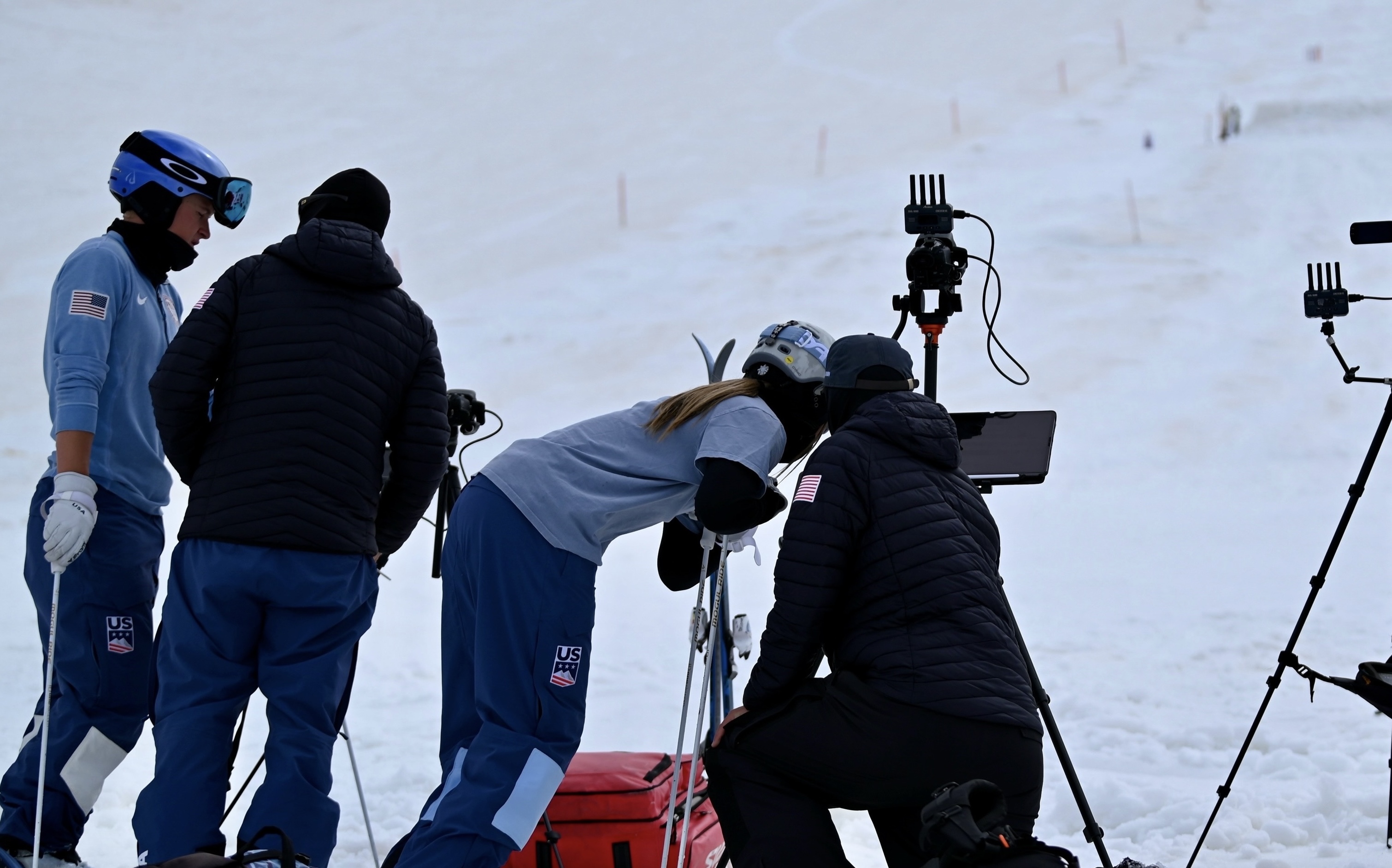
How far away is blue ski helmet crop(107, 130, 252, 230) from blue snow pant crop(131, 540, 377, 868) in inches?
35.2

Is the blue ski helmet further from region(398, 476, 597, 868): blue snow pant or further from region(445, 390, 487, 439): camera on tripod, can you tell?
region(398, 476, 597, 868): blue snow pant

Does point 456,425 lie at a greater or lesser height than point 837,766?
greater

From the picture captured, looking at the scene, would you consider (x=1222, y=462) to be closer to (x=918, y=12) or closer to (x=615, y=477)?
(x=615, y=477)

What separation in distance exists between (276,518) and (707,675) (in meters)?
1.01

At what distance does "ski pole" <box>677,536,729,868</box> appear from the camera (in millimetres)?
2930

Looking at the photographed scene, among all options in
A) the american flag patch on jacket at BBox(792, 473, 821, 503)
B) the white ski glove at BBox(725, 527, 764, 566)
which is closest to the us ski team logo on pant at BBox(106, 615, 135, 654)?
the white ski glove at BBox(725, 527, 764, 566)

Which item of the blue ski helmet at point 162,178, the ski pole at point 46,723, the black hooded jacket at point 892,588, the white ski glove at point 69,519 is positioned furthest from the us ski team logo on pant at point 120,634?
the black hooded jacket at point 892,588

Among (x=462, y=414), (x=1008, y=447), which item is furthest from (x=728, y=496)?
(x=462, y=414)

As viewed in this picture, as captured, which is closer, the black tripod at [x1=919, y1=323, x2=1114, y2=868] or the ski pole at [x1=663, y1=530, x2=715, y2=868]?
the ski pole at [x1=663, y1=530, x2=715, y2=868]

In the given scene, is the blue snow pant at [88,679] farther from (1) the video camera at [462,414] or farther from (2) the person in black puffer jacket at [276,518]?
(1) the video camera at [462,414]

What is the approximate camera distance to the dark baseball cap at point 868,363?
2.79m

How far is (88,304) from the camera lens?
122 inches

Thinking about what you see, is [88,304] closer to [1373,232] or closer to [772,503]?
[772,503]

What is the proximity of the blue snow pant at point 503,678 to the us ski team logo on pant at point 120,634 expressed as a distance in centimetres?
79
